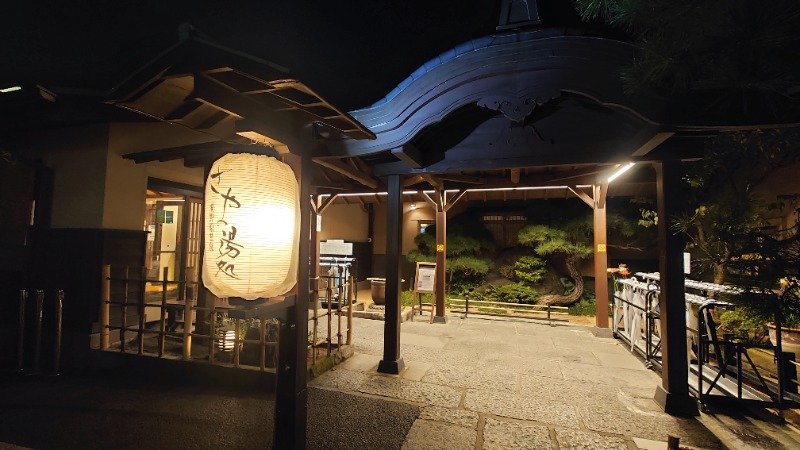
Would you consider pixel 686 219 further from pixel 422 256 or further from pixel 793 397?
pixel 422 256

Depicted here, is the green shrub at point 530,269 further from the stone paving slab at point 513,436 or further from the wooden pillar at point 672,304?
the stone paving slab at point 513,436

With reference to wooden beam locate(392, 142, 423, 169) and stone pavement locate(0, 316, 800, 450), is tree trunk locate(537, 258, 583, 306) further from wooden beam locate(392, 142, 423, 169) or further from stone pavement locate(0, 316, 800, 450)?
wooden beam locate(392, 142, 423, 169)

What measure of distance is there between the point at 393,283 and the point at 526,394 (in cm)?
257

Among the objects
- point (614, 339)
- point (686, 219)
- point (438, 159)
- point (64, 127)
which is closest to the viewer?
point (686, 219)

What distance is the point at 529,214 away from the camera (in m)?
13.1

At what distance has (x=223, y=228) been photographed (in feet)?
7.90

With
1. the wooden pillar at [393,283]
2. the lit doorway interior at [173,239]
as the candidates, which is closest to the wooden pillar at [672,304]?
the wooden pillar at [393,283]

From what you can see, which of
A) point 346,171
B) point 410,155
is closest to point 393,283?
point 410,155

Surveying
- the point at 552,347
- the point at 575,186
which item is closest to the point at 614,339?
the point at 552,347

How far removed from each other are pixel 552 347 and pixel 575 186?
3.94m

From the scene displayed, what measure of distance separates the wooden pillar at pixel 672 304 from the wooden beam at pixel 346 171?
495 cm

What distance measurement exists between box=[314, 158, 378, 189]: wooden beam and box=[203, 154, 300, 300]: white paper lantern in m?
2.90

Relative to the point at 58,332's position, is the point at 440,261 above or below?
above

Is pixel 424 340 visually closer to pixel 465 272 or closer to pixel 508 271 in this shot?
pixel 465 272
